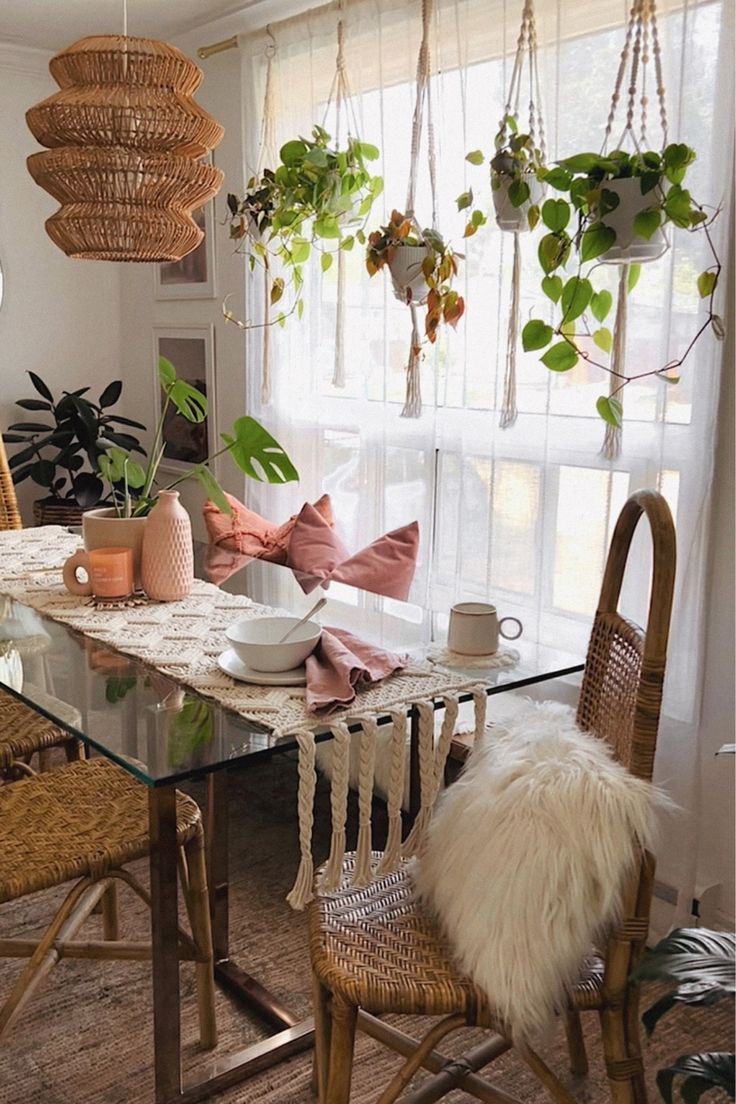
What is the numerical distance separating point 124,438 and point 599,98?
2497 millimetres

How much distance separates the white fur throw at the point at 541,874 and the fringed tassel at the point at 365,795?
201 millimetres

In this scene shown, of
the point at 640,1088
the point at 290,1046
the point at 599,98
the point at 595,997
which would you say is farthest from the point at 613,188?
the point at 290,1046

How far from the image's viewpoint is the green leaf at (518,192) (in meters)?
2.36

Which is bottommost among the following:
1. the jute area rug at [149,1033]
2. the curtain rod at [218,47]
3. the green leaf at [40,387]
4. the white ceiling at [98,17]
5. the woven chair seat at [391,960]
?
the jute area rug at [149,1033]

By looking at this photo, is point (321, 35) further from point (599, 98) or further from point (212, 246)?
point (599, 98)

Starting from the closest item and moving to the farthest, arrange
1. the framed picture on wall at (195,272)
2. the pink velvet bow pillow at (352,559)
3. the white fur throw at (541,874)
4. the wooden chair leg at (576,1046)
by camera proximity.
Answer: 1. the white fur throw at (541,874)
2. the wooden chair leg at (576,1046)
3. the pink velvet bow pillow at (352,559)
4. the framed picture on wall at (195,272)

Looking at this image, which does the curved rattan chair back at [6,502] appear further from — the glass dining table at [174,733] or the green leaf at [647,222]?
the green leaf at [647,222]

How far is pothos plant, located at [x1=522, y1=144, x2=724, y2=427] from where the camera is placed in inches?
79.4

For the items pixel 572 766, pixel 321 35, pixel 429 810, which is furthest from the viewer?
pixel 321 35

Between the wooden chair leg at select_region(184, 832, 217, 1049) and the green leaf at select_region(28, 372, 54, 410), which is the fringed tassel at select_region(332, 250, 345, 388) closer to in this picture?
the green leaf at select_region(28, 372, 54, 410)

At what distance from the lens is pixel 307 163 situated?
2955mm

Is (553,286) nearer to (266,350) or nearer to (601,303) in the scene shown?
(601,303)

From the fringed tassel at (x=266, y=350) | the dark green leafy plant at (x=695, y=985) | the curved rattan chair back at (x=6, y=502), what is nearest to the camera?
the dark green leafy plant at (x=695, y=985)

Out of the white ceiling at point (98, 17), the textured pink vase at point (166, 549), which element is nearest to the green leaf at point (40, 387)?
the white ceiling at point (98, 17)
